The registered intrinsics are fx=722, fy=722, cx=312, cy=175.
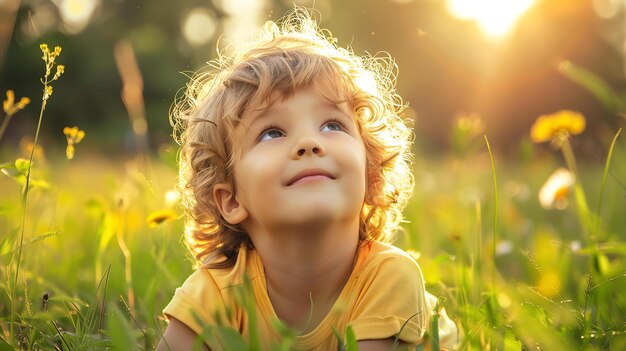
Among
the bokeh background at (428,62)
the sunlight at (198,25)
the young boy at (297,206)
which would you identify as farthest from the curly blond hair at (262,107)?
the sunlight at (198,25)

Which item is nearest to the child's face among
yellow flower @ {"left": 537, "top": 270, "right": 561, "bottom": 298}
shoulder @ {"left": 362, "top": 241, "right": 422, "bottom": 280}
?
shoulder @ {"left": 362, "top": 241, "right": 422, "bottom": 280}

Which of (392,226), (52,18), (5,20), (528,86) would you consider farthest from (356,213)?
(528,86)

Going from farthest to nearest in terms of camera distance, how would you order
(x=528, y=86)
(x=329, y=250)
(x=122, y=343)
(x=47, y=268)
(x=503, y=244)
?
(x=528, y=86) → (x=503, y=244) → (x=47, y=268) → (x=329, y=250) → (x=122, y=343)

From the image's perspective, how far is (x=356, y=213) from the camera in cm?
155

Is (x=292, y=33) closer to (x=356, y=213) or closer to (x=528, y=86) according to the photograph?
(x=356, y=213)

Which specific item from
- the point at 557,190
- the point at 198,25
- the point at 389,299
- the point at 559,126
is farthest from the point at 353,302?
the point at 198,25

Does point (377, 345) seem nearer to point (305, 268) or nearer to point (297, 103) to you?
point (305, 268)

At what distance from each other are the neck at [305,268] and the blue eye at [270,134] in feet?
0.66

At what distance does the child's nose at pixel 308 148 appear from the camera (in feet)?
4.75

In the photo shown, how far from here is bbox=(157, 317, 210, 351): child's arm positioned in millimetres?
1524

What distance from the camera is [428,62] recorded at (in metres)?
14.9

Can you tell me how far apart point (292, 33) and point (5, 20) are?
0.72 m

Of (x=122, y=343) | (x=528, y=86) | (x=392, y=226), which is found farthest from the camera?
(x=528, y=86)

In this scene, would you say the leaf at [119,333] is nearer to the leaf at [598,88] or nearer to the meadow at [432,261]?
the meadow at [432,261]
